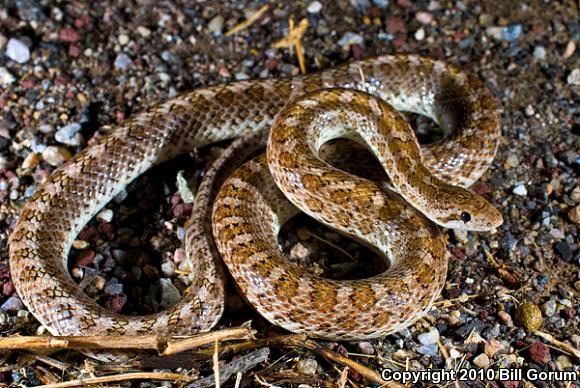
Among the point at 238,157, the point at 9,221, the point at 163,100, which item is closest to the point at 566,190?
the point at 238,157

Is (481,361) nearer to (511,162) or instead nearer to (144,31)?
(511,162)

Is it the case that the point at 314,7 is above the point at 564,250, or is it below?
above

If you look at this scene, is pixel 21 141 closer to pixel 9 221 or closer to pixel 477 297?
pixel 9 221

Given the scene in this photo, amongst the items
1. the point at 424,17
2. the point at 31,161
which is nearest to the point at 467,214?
the point at 424,17

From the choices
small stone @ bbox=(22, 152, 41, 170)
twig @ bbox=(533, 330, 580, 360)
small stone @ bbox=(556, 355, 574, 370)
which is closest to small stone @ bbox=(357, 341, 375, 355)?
twig @ bbox=(533, 330, 580, 360)

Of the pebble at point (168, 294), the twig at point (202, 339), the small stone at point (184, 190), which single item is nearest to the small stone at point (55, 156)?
the small stone at point (184, 190)

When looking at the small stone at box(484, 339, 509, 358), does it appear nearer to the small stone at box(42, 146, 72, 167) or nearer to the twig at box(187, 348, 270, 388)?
the twig at box(187, 348, 270, 388)

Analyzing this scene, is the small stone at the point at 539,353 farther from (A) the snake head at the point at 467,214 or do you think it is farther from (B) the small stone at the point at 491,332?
(A) the snake head at the point at 467,214

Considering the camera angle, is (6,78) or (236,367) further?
(6,78)
